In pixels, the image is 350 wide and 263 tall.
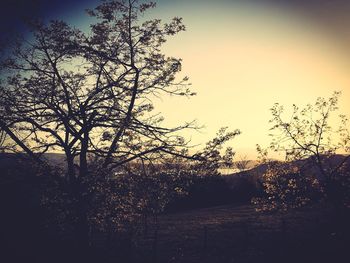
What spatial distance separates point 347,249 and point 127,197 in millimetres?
14493

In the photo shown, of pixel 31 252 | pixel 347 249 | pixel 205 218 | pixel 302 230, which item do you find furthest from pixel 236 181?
pixel 31 252

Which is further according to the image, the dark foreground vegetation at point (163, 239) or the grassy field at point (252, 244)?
the grassy field at point (252, 244)

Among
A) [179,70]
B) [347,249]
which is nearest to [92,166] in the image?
[179,70]

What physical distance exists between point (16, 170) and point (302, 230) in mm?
22995

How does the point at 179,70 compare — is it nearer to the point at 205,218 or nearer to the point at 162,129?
the point at 162,129

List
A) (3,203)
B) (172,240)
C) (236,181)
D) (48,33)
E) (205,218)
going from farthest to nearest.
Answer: (236,181) → (205,218) → (172,240) → (3,203) → (48,33)

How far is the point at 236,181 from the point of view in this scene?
53219mm

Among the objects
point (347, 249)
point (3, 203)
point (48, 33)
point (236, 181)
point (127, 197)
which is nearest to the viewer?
point (127, 197)

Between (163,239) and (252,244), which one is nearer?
(252,244)

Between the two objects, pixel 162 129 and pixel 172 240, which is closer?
pixel 162 129

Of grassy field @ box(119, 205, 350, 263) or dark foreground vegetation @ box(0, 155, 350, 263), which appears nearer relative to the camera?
dark foreground vegetation @ box(0, 155, 350, 263)

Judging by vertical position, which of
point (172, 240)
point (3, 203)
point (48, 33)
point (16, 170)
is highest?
point (48, 33)

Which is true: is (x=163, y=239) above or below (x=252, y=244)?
above

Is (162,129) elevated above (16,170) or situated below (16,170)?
above
